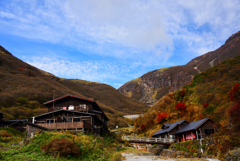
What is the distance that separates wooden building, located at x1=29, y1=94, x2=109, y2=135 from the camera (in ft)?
109

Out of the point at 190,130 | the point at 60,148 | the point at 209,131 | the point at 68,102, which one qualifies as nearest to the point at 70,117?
the point at 68,102

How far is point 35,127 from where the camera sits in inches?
1130

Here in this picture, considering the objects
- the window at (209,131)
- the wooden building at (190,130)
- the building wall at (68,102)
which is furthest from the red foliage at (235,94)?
the building wall at (68,102)

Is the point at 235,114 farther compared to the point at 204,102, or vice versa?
the point at 204,102

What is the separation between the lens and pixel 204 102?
144 feet

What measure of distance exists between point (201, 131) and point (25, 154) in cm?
2797

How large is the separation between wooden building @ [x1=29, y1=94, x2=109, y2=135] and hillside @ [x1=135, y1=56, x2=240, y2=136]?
19469mm

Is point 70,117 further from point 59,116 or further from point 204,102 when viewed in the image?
point 204,102

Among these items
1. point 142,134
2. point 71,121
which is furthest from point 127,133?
point 71,121

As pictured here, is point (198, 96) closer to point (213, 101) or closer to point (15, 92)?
point (213, 101)

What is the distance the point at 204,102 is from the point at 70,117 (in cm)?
3073

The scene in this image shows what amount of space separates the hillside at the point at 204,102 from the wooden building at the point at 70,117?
63.9 ft

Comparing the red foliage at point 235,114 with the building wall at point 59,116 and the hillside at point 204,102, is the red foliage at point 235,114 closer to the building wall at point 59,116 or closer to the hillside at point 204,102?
the hillside at point 204,102

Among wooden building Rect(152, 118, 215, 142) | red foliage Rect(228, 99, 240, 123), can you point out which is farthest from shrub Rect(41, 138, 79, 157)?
red foliage Rect(228, 99, 240, 123)
